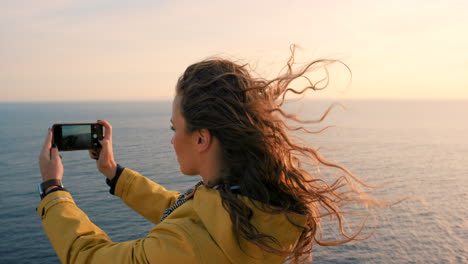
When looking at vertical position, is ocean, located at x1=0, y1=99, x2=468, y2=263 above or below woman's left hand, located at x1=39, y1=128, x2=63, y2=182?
below

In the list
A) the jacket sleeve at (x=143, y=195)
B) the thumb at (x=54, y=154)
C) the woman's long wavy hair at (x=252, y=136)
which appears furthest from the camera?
the jacket sleeve at (x=143, y=195)

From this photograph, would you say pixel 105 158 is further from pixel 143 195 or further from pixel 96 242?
pixel 96 242

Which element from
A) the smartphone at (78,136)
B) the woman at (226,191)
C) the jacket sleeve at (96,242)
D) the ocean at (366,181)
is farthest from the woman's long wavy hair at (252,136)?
the ocean at (366,181)

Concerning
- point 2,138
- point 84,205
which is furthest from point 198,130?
point 2,138

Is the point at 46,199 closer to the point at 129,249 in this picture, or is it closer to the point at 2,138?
the point at 129,249

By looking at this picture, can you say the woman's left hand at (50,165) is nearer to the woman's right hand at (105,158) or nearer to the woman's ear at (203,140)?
the woman's right hand at (105,158)

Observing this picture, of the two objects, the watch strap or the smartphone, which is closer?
the watch strap

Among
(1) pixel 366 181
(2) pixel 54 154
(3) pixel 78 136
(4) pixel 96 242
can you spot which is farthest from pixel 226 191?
(1) pixel 366 181

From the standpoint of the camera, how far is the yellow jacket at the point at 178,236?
2.03 meters

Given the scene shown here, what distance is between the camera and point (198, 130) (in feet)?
7.83

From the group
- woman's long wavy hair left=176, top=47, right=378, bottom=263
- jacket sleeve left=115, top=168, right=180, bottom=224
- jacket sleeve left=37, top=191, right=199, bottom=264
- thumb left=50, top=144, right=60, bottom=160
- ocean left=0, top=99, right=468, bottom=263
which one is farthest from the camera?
ocean left=0, top=99, right=468, bottom=263

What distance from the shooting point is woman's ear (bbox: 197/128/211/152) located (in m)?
2.38

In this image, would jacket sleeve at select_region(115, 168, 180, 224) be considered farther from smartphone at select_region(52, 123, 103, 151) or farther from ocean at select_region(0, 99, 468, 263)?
ocean at select_region(0, 99, 468, 263)

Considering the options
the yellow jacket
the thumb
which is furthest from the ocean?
the thumb
